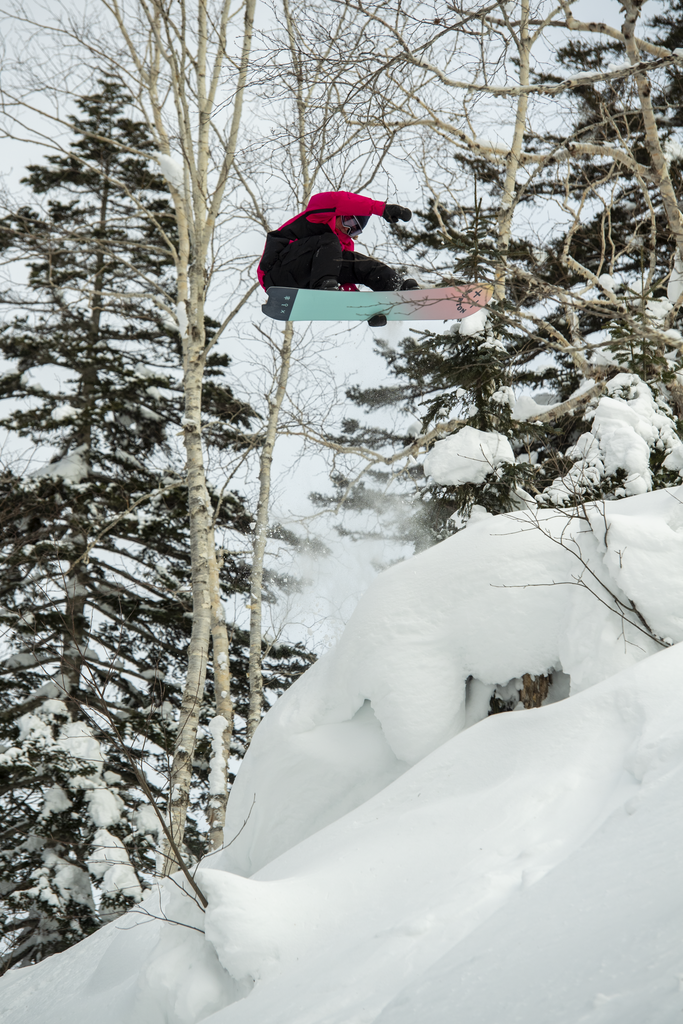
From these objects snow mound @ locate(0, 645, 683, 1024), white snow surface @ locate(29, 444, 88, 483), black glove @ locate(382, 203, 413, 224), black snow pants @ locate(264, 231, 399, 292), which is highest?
black glove @ locate(382, 203, 413, 224)

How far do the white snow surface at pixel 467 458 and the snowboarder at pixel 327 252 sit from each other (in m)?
1.40

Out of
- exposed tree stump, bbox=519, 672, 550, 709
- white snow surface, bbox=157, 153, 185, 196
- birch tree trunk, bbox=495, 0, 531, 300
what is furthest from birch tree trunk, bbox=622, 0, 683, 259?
white snow surface, bbox=157, 153, 185, 196

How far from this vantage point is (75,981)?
3.99 m

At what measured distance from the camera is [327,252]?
19.8 feet

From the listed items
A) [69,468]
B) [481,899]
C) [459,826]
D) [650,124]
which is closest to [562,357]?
[650,124]

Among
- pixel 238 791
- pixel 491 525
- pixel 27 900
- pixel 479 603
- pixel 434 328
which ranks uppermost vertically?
pixel 434 328

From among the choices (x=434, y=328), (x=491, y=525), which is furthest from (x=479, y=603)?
(x=434, y=328)

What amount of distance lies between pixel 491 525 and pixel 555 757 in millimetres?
1569

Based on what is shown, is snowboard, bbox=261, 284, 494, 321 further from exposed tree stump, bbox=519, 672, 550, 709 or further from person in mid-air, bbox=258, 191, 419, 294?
exposed tree stump, bbox=519, 672, 550, 709

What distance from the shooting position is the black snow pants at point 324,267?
238 inches

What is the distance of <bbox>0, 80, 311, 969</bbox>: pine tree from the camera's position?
25.2 feet

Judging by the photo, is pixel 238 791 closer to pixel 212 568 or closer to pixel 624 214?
pixel 212 568

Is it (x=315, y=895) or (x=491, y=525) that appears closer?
(x=315, y=895)

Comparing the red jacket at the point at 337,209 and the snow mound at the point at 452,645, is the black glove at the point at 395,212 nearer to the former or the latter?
the red jacket at the point at 337,209
